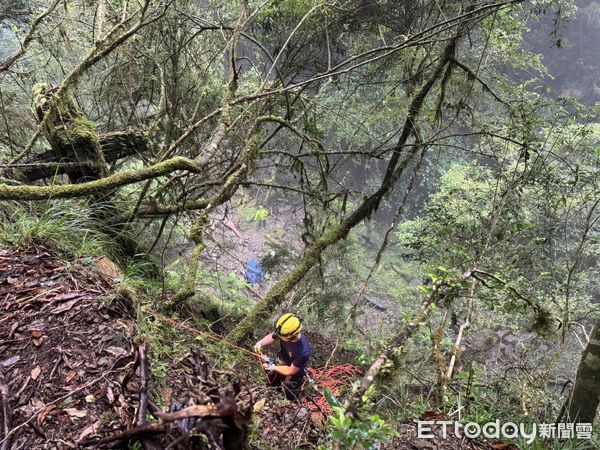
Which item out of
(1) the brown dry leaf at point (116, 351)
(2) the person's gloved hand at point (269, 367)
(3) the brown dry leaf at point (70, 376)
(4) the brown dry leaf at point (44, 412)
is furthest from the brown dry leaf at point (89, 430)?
(2) the person's gloved hand at point (269, 367)

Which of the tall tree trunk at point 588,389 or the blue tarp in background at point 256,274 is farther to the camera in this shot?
the blue tarp in background at point 256,274

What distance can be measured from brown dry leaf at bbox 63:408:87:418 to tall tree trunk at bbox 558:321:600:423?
315cm

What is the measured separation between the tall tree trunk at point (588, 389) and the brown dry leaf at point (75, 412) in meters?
3.15

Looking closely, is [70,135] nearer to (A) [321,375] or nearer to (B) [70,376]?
(B) [70,376]

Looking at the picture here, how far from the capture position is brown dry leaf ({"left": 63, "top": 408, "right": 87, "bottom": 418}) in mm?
1769

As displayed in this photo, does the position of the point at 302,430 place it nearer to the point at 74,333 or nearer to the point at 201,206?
the point at 74,333

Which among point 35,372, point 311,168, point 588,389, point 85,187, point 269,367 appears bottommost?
point 35,372

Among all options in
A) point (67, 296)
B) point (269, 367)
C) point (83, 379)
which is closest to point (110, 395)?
point (83, 379)

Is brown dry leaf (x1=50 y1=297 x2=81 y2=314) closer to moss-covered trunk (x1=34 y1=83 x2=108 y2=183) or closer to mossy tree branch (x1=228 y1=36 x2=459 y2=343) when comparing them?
moss-covered trunk (x1=34 y1=83 x2=108 y2=183)

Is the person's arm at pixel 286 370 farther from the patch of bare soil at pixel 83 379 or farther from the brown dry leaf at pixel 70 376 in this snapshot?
the brown dry leaf at pixel 70 376

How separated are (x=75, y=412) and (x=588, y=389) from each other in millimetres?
3342

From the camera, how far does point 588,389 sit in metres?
2.99

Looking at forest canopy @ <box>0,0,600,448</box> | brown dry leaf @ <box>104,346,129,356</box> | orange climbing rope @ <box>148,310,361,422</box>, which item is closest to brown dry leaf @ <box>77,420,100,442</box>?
brown dry leaf @ <box>104,346,129,356</box>

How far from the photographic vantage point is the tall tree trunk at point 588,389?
9.75 ft
